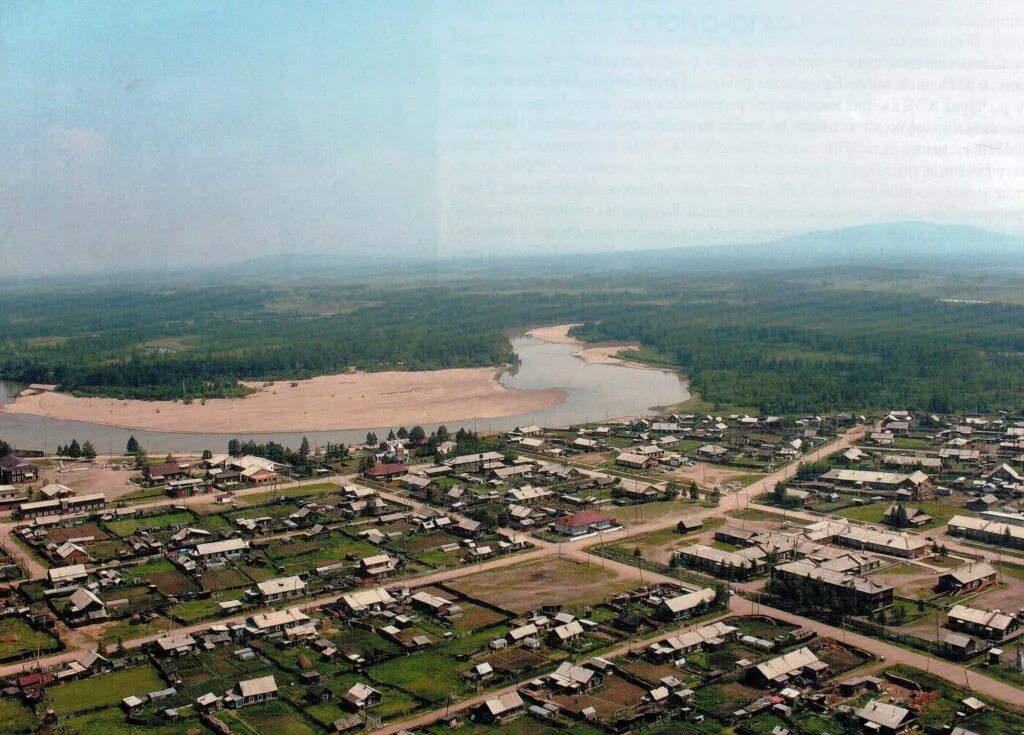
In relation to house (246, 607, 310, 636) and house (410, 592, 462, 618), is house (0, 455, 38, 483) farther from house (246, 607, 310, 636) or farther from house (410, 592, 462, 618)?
house (410, 592, 462, 618)

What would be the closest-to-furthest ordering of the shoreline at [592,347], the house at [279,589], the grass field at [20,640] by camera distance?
the grass field at [20,640] → the house at [279,589] → the shoreline at [592,347]

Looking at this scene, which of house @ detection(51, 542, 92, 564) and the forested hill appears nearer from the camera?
house @ detection(51, 542, 92, 564)

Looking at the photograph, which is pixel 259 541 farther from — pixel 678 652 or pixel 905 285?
pixel 905 285

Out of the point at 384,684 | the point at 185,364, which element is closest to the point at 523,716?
the point at 384,684

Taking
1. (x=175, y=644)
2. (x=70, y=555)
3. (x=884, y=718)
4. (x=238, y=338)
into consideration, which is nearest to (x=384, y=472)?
(x=70, y=555)

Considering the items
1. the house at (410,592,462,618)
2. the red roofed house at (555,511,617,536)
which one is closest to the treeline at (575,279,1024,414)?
the red roofed house at (555,511,617,536)

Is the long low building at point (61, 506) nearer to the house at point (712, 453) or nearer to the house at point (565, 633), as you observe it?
the house at point (565, 633)

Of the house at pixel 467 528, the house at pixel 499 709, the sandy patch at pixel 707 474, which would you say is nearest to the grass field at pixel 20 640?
the house at pixel 499 709
